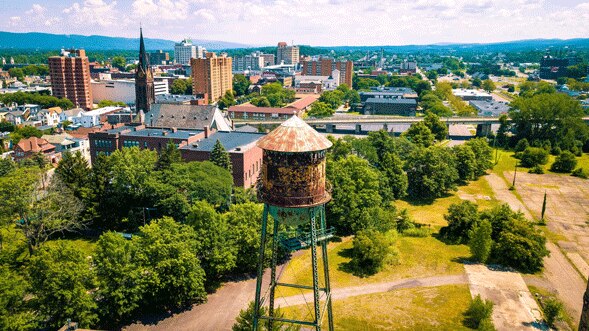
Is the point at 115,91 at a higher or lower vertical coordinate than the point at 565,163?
higher

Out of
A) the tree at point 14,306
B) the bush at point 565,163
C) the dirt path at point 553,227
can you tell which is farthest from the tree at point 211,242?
the bush at point 565,163

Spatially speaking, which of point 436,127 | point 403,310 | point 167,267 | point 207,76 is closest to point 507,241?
point 403,310

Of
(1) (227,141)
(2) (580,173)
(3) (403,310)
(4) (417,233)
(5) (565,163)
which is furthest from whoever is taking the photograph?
(5) (565,163)

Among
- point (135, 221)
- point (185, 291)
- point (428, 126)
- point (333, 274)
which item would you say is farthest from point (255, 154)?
point (428, 126)

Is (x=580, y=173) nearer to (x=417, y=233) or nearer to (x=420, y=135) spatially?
(x=420, y=135)

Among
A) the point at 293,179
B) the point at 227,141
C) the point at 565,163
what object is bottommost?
the point at 565,163

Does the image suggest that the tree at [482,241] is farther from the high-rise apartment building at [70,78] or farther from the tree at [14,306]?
the high-rise apartment building at [70,78]

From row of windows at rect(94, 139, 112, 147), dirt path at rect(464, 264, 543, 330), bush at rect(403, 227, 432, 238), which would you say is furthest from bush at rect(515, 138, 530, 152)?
row of windows at rect(94, 139, 112, 147)
